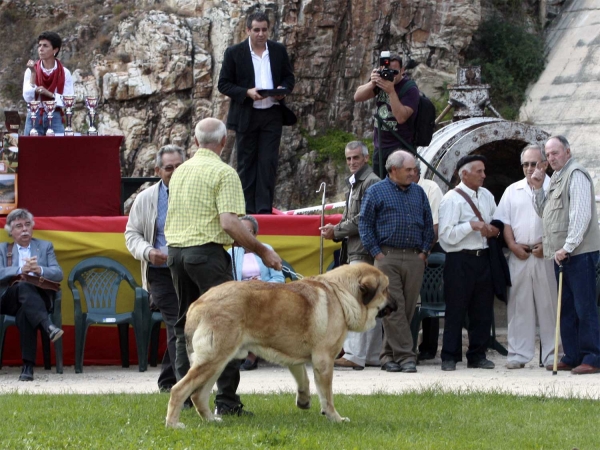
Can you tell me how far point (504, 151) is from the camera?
1678cm

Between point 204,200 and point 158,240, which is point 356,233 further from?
point 204,200

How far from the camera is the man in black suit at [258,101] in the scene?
12711 mm

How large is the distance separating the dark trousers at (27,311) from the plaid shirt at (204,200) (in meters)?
3.65

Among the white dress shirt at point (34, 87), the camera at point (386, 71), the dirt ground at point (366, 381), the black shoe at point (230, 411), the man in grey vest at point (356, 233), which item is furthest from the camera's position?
the white dress shirt at point (34, 87)

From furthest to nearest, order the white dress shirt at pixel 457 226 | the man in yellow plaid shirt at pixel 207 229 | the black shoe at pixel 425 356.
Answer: the black shoe at pixel 425 356
the white dress shirt at pixel 457 226
the man in yellow plaid shirt at pixel 207 229

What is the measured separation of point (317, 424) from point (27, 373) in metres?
4.42

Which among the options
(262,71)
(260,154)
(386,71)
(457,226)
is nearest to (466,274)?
(457,226)

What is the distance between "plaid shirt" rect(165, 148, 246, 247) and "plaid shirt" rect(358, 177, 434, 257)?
3452mm

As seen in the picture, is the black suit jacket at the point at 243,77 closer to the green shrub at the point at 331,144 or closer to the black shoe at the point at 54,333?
the black shoe at the point at 54,333

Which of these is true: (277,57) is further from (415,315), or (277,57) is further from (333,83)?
(333,83)

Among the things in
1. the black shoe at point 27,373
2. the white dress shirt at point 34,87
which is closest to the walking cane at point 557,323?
the black shoe at point 27,373

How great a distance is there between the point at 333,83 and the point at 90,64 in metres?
5.40

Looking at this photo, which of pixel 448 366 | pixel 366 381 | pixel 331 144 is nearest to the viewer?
pixel 366 381

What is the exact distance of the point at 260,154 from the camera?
1294 centimetres
